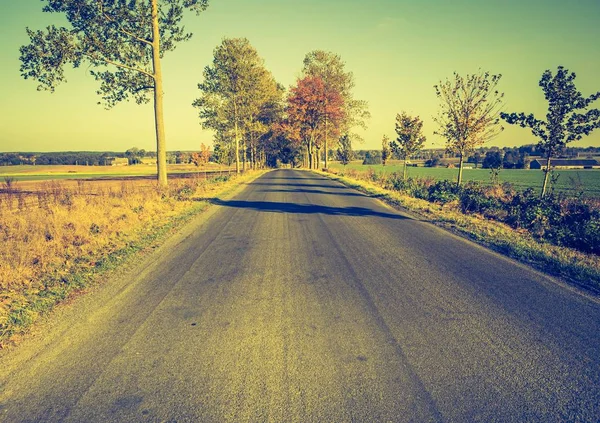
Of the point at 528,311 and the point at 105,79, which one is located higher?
the point at 105,79

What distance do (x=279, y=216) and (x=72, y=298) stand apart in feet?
23.9

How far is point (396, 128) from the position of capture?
26.5 m

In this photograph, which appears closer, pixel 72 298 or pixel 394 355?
pixel 394 355

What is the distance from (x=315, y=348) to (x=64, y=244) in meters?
7.08

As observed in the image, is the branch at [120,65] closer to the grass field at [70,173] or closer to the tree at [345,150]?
the grass field at [70,173]

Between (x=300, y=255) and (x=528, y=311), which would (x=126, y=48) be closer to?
(x=300, y=255)

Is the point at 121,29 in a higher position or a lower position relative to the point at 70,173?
higher

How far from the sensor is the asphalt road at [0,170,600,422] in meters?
2.66

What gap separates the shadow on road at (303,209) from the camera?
12.3 m

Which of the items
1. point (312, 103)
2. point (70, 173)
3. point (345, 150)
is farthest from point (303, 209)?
point (345, 150)

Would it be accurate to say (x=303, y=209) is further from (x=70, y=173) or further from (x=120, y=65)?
(x=70, y=173)

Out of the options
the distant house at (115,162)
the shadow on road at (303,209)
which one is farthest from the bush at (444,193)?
the distant house at (115,162)

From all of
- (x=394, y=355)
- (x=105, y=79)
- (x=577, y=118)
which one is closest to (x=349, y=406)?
(x=394, y=355)

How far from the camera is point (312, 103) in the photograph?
48188 millimetres
